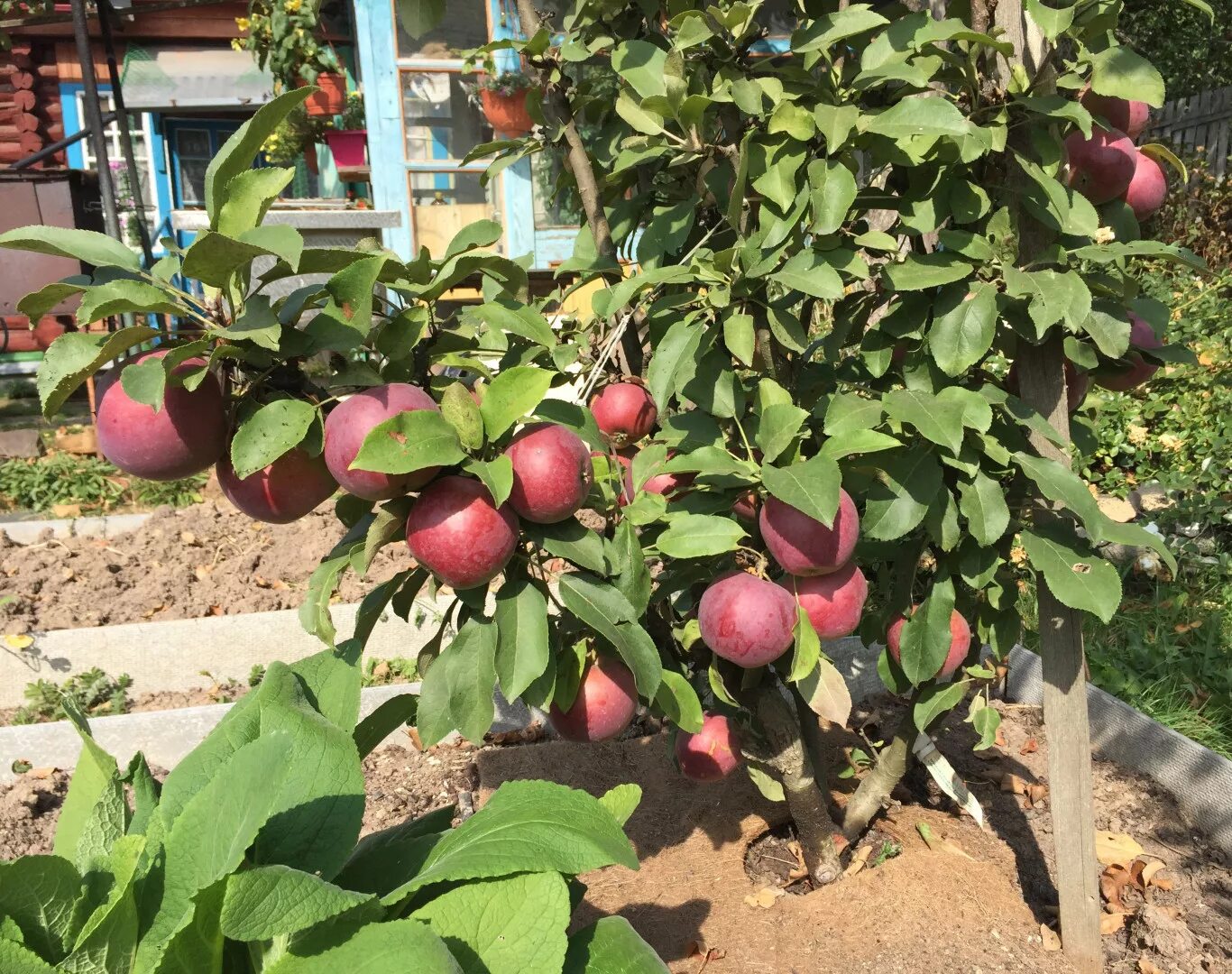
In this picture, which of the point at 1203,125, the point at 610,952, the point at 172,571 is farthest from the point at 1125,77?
the point at 1203,125

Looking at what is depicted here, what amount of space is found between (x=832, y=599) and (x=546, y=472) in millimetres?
527

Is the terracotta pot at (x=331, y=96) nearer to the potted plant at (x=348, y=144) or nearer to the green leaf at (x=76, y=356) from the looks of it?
the potted plant at (x=348, y=144)

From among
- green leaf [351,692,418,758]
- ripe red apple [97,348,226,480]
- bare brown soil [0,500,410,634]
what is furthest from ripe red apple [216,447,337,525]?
bare brown soil [0,500,410,634]

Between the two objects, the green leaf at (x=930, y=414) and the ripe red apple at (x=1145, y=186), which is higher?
the ripe red apple at (x=1145, y=186)

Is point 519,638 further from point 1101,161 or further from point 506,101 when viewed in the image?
point 506,101

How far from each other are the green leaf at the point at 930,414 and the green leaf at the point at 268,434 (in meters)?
0.73

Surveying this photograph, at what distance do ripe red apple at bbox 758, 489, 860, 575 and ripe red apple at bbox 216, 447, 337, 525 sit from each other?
0.59 metres

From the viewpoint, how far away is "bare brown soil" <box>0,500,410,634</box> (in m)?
3.46

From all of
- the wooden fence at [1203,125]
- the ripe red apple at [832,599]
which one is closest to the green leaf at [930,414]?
the ripe red apple at [832,599]

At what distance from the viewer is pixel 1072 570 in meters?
1.40

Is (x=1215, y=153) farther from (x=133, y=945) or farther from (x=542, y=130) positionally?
(x=133, y=945)

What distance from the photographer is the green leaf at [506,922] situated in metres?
0.94

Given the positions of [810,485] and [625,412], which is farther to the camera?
[625,412]

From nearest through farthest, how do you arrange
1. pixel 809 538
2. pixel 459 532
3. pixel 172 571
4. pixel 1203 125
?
pixel 459 532, pixel 809 538, pixel 172 571, pixel 1203 125
